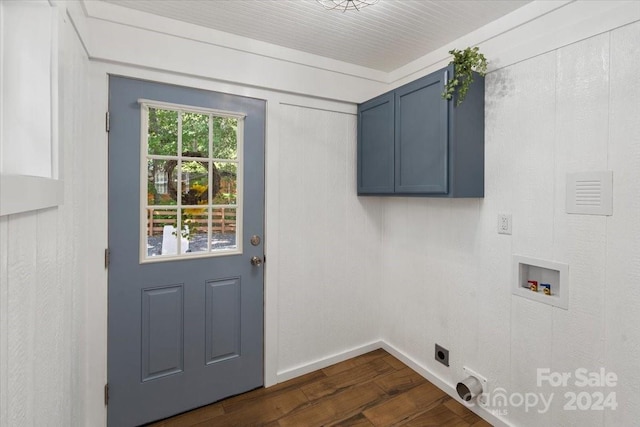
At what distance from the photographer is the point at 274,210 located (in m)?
2.20

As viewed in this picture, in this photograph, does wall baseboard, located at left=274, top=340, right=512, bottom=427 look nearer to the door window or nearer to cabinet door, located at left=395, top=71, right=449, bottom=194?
the door window

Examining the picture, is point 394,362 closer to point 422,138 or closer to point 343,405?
point 343,405

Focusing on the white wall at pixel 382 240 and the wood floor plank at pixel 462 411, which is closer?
the white wall at pixel 382 240

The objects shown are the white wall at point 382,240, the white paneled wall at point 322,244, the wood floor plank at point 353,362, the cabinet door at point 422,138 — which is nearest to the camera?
the white wall at point 382,240

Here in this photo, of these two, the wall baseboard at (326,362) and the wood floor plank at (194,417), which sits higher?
the wall baseboard at (326,362)

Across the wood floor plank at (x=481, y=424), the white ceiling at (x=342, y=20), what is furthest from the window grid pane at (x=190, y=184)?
the wood floor plank at (x=481, y=424)

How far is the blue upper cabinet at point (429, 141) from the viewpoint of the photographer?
1771 millimetres

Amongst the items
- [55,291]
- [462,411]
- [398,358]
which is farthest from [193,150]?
[462,411]

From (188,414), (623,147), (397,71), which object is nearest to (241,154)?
(397,71)

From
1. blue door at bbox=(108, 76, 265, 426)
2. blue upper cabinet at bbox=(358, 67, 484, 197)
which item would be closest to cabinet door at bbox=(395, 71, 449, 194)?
blue upper cabinet at bbox=(358, 67, 484, 197)

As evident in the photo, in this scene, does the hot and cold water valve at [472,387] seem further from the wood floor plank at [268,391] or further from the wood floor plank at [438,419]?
the wood floor plank at [268,391]

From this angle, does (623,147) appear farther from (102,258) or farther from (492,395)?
(102,258)

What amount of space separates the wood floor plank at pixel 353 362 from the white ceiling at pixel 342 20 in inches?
97.4

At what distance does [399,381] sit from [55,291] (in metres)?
2.18
